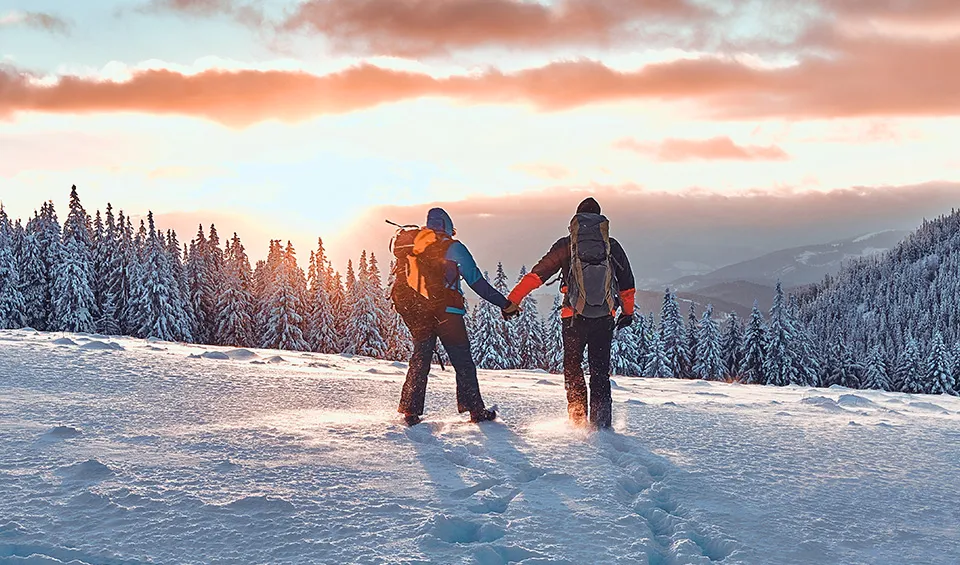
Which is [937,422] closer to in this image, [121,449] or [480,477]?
[480,477]

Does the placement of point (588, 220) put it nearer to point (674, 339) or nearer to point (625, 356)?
point (625, 356)

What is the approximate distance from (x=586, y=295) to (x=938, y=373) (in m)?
98.1

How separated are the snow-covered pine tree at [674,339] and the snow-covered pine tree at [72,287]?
51.7 meters

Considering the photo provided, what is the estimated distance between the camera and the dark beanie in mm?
7656

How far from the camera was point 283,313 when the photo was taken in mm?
53875

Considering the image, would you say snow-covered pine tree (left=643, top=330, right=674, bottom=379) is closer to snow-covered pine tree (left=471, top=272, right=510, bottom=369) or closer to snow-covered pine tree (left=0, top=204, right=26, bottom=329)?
snow-covered pine tree (left=471, top=272, right=510, bottom=369)

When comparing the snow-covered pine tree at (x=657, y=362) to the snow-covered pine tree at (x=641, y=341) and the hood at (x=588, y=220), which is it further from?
the hood at (x=588, y=220)

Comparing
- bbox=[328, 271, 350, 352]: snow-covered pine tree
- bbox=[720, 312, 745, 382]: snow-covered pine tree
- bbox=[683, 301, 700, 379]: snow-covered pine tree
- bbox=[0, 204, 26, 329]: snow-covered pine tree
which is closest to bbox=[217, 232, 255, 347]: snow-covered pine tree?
bbox=[328, 271, 350, 352]: snow-covered pine tree

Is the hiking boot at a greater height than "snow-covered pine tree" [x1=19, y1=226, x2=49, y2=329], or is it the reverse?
"snow-covered pine tree" [x1=19, y1=226, x2=49, y2=329]

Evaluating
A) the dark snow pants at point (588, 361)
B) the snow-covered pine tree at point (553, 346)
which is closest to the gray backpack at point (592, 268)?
the dark snow pants at point (588, 361)

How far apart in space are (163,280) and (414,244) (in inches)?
2066

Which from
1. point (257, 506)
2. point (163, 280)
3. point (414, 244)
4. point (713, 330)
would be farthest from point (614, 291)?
point (713, 330)

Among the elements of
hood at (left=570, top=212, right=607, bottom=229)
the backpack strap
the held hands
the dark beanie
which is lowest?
the held hands

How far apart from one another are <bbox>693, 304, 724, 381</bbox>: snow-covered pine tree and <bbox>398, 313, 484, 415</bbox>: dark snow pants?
2392 inches
